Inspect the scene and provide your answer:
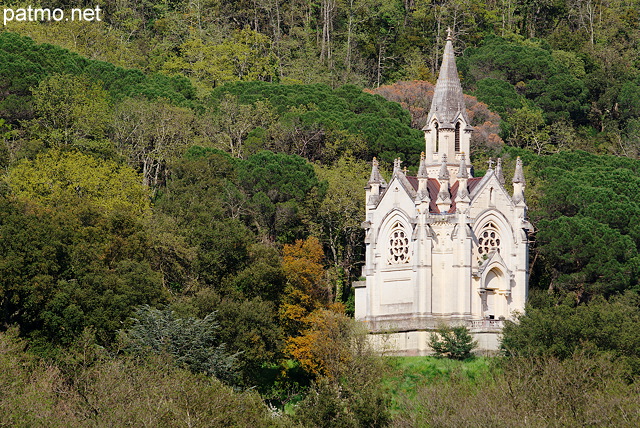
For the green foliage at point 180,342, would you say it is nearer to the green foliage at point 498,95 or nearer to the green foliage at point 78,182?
the green foliage at point 78,182

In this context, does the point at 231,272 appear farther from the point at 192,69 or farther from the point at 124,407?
the point at 192,69

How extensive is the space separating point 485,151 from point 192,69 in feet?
78.3

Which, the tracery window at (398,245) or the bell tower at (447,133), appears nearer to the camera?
the tracery window at (398,245)

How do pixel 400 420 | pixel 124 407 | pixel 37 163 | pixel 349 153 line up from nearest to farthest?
pixel 124 407 → pixel 400 420 → pixel 37 163 → pixel 349 153

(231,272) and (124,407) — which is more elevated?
(231,272)

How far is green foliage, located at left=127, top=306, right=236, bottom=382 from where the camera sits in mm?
55688

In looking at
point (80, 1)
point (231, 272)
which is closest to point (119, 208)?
point (231, 272)

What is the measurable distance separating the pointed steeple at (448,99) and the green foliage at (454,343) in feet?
33.2

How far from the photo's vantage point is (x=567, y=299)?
6656 centimetres

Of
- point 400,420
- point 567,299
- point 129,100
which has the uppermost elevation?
point 129,100

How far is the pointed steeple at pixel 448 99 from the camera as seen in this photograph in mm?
67250

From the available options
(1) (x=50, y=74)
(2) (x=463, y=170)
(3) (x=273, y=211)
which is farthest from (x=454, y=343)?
(1) (x=50, y=74)

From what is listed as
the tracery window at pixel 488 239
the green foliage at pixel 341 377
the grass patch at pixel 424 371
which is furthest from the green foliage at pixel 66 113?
the grass patch at pixel 424 371

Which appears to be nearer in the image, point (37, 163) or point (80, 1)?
point (37, 163)
